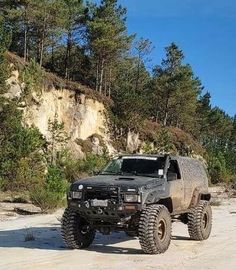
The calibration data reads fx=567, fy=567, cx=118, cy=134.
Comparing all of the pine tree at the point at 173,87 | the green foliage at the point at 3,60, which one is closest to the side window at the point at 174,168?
the green foliage at the point at 3,60

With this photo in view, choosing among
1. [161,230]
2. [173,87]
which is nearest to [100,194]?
[161,230]

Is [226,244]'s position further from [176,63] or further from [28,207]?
[176,63]

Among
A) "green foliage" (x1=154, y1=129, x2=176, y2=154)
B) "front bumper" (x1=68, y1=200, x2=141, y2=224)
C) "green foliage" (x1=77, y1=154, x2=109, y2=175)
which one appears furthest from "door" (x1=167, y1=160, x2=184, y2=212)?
"green foliage" (x1=154, y1=129, x2=176, y2=154)

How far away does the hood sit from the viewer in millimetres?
11484

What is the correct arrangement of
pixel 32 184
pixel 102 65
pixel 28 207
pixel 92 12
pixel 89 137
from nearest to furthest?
pixel 28 207 → pixel 32 184 → pixel 89 137 → pixel 92 12 → pixel 102 65

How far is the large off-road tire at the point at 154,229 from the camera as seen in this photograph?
11.3m

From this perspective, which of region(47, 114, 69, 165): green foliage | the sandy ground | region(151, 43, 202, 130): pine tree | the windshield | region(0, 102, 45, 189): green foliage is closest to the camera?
the sandy ground

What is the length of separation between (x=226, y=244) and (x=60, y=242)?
13.0 ft

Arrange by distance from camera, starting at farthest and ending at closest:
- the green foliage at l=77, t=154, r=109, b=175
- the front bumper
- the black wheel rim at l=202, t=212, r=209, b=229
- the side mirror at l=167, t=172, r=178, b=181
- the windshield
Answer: the green foliage at l=77, t=154, r=109, b=175
the black wheel rim at l=202, t=212, r=209, b=229
the windshield
the side mirror at l=167, t=172, r=178, b=181
the front bumper

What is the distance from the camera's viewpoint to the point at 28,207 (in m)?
23.5

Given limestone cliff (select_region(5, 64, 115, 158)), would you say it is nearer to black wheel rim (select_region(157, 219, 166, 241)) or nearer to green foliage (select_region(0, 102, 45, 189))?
green foliage (select_region(0, 102, 45, 189))

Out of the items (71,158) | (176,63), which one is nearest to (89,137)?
(71,158)

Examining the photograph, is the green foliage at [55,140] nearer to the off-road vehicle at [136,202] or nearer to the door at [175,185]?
the off-road vehicle at [136,202]

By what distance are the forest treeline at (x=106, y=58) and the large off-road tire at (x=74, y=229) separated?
32319 mm
